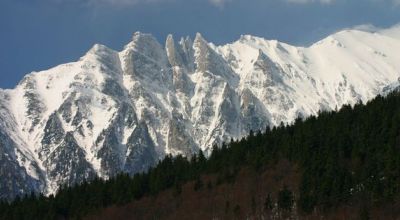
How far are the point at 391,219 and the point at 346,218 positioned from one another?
1339cm

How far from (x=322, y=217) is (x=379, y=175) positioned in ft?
50.8

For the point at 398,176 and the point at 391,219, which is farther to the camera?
the point at 398,176

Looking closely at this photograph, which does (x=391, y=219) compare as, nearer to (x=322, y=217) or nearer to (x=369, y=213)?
(x=369, y=213)

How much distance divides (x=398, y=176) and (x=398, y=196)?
6453 mm

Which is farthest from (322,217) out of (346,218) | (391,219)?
(391,219)

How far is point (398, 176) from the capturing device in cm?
19350

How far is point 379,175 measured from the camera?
19912cm

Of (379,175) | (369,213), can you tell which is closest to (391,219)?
(369,213)

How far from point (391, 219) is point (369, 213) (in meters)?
6.57

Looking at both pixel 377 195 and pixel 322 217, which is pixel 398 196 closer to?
pixel 377 195

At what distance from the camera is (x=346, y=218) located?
634ft

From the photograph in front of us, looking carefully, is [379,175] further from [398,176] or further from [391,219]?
[391,219]

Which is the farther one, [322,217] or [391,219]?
[322,217]

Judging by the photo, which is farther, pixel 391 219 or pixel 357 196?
pixel 357 196
